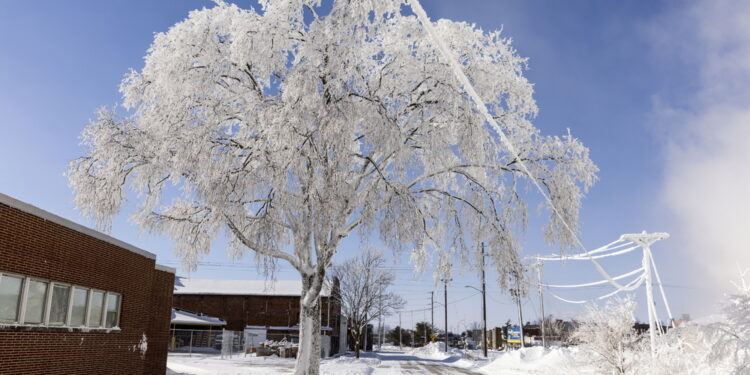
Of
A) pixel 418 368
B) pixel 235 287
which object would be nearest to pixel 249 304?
pixel 235 287

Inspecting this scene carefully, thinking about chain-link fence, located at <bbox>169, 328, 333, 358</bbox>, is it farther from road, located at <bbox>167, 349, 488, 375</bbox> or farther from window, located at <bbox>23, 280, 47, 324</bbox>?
window, located at <bbox>23, 280, 47, 324</bbox>

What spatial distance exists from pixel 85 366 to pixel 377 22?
39.1ft

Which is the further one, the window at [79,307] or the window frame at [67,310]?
the window at [79,307]

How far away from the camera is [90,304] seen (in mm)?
14578

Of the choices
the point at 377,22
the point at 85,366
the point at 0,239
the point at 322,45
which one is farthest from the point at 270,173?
the point at 85,366

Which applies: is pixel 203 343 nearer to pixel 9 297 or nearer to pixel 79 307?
pixel 79 307

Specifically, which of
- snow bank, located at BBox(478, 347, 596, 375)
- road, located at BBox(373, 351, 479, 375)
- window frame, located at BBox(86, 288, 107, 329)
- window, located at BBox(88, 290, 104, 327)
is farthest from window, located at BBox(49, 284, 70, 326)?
snow bank, located at BBox(478, 347, 596, 375)

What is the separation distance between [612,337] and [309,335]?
34.7 feet

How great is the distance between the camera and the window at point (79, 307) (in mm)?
13978

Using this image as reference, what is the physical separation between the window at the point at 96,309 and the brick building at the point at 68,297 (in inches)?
1.1

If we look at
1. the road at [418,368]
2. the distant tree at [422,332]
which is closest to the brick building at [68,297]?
the road at [418,368]

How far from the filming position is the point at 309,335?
18266 millimetres

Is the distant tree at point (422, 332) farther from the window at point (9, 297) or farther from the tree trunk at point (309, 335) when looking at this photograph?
the window at point (9, 297)

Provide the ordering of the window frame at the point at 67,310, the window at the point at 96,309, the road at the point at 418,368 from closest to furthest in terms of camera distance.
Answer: the window frame at the point at 67,310 < the window at the point at 96,309 < the road at the point at 418,368
